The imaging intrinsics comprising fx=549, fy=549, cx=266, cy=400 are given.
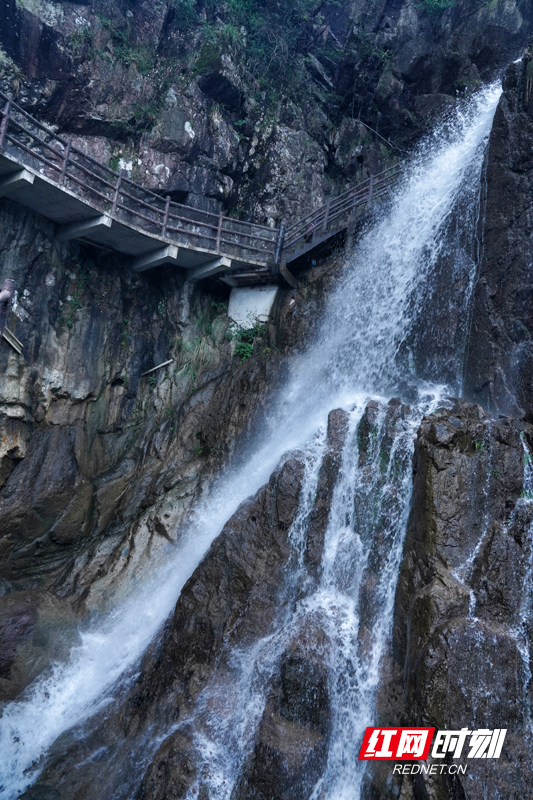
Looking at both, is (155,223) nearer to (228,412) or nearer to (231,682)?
(228,412)

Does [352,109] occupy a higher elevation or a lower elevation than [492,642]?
higher

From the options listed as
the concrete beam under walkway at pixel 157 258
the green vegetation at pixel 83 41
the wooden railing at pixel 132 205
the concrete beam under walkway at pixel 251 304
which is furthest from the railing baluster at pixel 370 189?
the green vegetation at pixel 83 41

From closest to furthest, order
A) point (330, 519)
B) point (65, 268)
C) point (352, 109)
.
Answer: point (330, 519) < point (65, 268) < point (352, 109)

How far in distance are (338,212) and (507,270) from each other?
4.54m

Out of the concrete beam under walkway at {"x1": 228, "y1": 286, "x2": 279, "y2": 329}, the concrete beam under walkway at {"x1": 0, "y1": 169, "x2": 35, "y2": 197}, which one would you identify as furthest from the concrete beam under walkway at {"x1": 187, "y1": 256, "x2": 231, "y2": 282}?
the concrete beam under walkway at {"x1": 0, "y1": 169, "x2": 35, "y2": 197}

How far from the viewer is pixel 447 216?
12570 mm

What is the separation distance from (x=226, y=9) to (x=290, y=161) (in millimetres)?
5605

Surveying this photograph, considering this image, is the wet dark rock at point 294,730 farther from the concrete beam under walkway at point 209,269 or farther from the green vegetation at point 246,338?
the concrete beam under walkway at point 209,269

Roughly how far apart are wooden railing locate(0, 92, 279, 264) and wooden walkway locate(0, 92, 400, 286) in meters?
0.02

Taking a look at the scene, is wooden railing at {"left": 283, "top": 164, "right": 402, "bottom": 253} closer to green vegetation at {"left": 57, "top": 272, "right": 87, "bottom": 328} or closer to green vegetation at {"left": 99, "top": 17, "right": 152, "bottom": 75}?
green vegetation at {"left": 57, "top": 272, "right": 87, "bottom": 328}

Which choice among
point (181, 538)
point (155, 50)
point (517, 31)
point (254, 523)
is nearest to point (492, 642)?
point (254, 523)

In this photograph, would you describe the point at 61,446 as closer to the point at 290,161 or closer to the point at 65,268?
the point at 65,268

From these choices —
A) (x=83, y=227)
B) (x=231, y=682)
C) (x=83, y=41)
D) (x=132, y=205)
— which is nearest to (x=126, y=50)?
(x=83, y=41)

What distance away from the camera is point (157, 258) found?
13164mm
